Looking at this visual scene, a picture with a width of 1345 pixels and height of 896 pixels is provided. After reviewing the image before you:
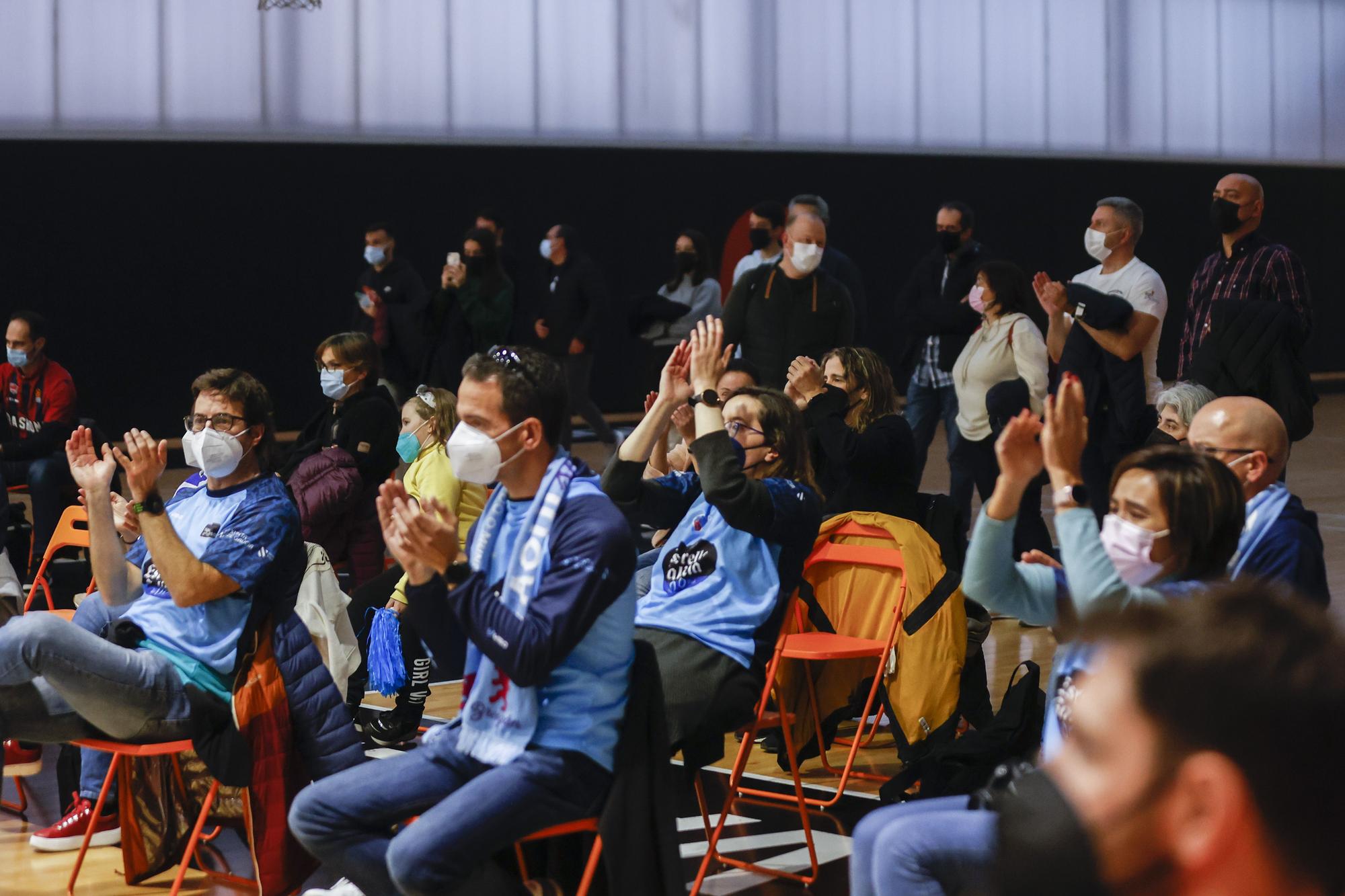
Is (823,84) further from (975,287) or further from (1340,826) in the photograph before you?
(1340,826)

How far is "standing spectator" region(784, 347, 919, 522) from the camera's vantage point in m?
4.91

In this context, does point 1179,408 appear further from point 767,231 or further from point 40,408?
point 40,408

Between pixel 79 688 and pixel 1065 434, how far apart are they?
213 cm

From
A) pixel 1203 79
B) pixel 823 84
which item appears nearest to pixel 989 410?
pixel 823 84

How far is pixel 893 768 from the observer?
4.89 m

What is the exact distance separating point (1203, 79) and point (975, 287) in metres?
11.2

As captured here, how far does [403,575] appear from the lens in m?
5.08

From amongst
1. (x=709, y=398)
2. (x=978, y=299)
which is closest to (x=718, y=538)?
(x=709, y=398)

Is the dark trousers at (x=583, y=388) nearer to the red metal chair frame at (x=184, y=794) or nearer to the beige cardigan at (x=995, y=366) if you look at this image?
the beige cardigan at (x=995, y=366)

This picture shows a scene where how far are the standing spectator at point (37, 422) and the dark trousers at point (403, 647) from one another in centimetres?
279

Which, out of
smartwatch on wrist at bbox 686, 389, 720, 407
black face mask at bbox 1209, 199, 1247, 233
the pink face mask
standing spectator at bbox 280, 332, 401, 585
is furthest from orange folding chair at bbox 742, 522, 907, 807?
the pink face mask

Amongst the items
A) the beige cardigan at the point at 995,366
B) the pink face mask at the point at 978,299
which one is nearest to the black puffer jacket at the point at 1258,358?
the beige cardigan at the point at 995,366

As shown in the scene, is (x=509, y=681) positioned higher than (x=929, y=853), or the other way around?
(x=509, y=681)

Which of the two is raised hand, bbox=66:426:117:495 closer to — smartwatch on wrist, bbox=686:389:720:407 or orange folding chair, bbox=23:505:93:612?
orange folding chair, bbox=23:505:93:612
